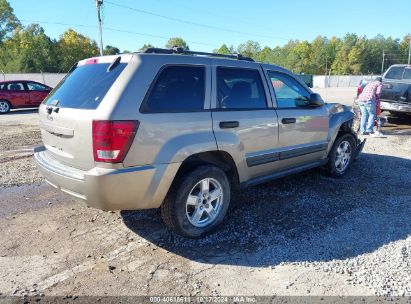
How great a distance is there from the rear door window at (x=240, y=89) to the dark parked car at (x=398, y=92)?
8.74 meters

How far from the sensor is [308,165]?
17.0 feet

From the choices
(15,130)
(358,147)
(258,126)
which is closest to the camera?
(258,126)

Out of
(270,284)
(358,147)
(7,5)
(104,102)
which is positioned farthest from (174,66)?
(7,5)

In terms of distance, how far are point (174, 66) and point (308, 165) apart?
2.72 metres

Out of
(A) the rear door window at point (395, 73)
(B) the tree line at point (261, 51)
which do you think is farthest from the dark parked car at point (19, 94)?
(B) the tree line at point (261, 51)

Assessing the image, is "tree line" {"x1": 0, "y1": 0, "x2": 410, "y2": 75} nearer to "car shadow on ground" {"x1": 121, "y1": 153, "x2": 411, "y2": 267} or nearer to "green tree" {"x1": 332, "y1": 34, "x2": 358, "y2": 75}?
"green tree" {"x1": 332, "y1": 34, "x2": 358, "y2": 75}

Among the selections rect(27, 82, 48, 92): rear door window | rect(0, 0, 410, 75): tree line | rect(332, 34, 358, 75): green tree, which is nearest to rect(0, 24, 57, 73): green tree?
rect(0, 0, 410, 75): tree line

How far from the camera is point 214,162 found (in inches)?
153

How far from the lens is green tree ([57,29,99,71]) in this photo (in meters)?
72.9

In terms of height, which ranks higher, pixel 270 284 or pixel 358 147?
pixel 358 147

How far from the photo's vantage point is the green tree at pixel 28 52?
6288cm

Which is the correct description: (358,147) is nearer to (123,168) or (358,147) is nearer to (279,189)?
(279,189)

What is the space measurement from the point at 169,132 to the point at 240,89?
126cm

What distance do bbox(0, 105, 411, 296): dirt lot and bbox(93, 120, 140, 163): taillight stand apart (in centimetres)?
107
